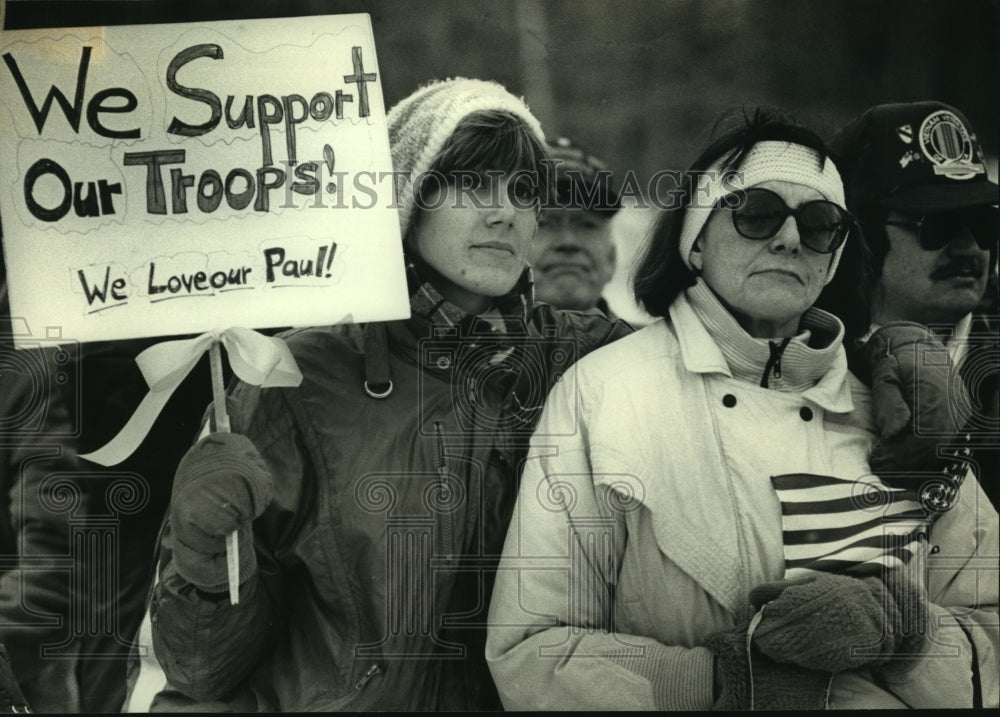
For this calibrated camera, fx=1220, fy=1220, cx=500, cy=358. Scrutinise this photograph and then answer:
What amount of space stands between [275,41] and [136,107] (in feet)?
→ 1.72

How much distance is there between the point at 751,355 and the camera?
413cm

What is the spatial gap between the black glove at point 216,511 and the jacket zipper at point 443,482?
0.56m

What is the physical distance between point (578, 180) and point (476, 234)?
1.31 ft

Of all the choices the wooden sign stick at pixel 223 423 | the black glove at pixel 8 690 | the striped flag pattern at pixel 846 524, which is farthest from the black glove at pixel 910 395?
the black glove at pixel 8 690

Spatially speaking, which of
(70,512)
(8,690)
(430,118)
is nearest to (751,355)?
(430,118)

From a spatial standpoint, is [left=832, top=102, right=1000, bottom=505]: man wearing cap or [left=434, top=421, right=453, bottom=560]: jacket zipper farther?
[left=832, top=102, right=1000, bottom=505]: man wearing cap

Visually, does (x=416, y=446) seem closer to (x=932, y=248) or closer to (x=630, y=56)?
(x=630, y=56)

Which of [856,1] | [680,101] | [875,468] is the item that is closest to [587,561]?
[875,468]

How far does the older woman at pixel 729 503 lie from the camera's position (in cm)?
406

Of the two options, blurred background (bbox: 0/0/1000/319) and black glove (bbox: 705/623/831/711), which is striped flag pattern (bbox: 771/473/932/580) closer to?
black glove (bbox: 705/623/831/711)

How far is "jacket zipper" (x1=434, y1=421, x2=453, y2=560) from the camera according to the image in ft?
13.5

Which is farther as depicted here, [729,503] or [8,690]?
[8,690]

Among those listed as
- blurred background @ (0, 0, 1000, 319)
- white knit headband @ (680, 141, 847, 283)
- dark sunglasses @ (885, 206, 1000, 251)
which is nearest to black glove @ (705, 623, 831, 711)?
blurred background @ (0, 0, 1000, 319)

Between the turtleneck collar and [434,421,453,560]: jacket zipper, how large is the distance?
981 mm
